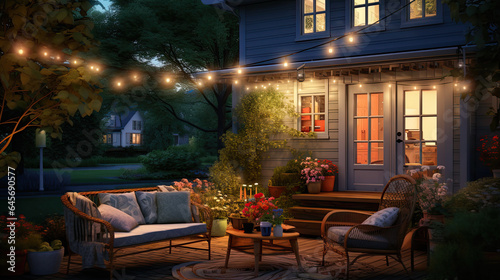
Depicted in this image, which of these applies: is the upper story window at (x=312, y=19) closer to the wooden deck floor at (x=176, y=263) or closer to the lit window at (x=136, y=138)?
the wooden deck floor at (x=176, y=263)

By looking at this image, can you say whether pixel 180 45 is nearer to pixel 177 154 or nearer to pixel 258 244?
pixel 177 154

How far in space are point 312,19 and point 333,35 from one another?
0.59 m

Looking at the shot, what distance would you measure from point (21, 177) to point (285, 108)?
10.7 meters

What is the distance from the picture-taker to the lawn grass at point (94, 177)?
20406 millimetres

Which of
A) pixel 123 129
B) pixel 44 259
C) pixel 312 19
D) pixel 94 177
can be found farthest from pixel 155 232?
pixel 123 129

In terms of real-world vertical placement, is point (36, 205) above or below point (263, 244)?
below

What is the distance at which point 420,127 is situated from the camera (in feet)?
27.0

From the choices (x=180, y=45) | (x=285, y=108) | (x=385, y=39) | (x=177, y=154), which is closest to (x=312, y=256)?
(x=285, y=108)

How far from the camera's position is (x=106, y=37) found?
1614 centimetres

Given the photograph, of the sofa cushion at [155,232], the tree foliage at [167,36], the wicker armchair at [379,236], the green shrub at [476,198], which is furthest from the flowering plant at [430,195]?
the tree foliage at [167,36]

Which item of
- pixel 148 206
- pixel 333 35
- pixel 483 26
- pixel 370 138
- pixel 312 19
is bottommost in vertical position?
pixel 148 206

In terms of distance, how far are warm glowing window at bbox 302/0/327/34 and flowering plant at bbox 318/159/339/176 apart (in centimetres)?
258

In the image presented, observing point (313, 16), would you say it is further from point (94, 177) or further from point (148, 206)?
point (94, 177)

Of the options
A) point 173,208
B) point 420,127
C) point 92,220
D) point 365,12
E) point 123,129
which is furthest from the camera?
point 123,129
